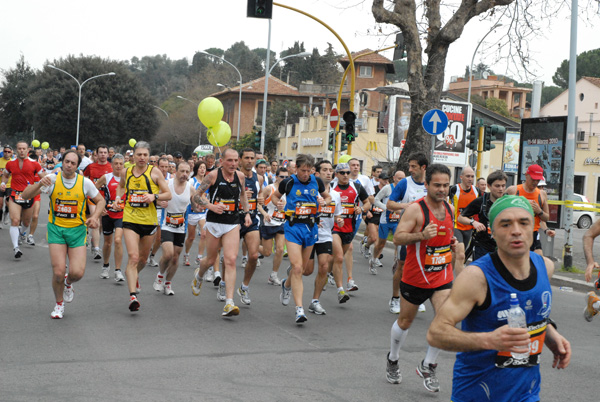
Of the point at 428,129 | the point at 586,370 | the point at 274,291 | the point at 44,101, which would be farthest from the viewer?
the point at 44,101

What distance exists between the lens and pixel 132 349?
7234mm

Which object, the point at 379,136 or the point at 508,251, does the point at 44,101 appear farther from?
the point at 508,251

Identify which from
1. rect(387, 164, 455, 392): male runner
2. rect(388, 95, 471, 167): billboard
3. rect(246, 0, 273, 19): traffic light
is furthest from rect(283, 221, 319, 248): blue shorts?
rect(388, 95, 471, 167): billboard

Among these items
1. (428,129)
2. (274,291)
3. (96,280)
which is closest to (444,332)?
(274,291)

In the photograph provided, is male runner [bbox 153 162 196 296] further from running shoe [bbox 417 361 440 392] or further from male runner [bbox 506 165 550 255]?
running shoe [bbox 417 361 440 392]

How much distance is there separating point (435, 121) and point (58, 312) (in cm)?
1095

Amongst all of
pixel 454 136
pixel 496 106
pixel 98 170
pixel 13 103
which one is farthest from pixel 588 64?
pixel 98 170

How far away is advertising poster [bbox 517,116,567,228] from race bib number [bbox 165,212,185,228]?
9.24 m

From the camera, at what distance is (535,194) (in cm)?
1009

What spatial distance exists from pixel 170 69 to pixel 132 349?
172m

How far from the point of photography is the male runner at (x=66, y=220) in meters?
8.63

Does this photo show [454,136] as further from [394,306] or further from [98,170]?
[394,306]

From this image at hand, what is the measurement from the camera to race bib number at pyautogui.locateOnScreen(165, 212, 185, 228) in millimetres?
10828

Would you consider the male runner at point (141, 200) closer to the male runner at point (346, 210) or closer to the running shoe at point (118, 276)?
the running shoe at point (118, 276)
